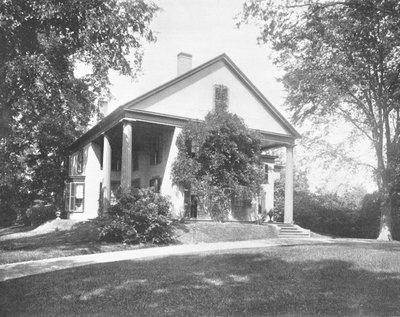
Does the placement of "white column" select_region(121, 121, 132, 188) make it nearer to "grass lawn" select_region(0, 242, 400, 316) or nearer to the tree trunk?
"grass lawn" select_region(0, 242, 400, 316)

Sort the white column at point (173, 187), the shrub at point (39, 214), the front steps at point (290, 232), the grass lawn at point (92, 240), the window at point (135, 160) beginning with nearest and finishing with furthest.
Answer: the grass lawn at point (92, 240) < the white column at point (173, 187) < the front steps at point (290, 232) < the window at point (135, 160) < the shrub at point (39, 214)

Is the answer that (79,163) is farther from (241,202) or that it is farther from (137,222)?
(137,222)

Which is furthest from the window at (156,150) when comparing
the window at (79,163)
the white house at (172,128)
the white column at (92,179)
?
the window at (79,163)

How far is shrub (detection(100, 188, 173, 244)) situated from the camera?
15.5 m

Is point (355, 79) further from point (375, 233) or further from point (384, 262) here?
point (384, 262)

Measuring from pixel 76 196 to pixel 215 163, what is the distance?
14.0 meters

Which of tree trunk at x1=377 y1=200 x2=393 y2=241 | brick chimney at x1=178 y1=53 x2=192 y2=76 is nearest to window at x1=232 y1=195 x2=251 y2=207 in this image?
brick chimney at x1=178 y1=53 x2=192 y2=76

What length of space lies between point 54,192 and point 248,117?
2310 centimetres

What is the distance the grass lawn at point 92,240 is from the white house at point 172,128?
2.51 metres

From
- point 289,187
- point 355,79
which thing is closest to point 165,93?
point 289,187

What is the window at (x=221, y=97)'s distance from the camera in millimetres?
22312

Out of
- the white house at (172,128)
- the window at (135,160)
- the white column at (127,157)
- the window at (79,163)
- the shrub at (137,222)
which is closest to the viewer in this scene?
the shrub at (137,222)

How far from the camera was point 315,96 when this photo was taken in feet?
79.9

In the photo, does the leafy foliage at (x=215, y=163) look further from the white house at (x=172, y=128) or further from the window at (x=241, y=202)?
the window at (x=241, y=202)
